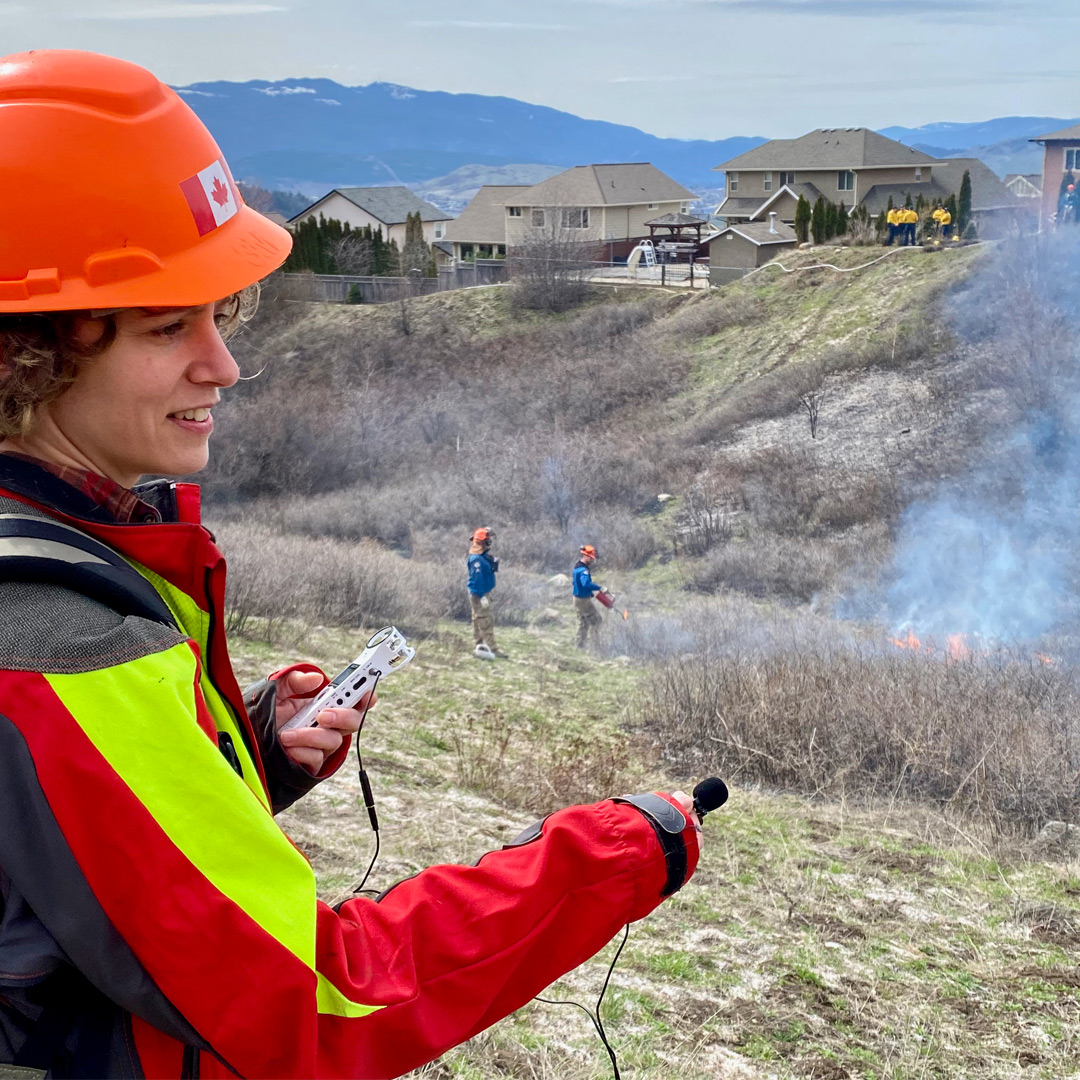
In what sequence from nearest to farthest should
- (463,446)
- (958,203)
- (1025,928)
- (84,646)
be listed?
(84,646) < (1025,928) < (463,446) < (958,203)

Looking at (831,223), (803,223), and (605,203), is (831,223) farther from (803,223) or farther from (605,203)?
(605,203)

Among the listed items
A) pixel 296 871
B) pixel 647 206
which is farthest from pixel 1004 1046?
pixel 647 206

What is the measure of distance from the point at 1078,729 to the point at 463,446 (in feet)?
77.3

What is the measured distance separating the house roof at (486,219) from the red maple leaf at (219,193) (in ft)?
189

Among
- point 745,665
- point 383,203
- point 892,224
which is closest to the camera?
point 745,665

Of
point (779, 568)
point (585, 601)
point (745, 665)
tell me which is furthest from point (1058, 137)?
point (745, 665)

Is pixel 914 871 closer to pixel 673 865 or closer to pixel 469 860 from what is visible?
pixel 469 860

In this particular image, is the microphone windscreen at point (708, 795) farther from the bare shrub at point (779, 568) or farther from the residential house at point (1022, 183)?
the residential house at point (1022, 183)

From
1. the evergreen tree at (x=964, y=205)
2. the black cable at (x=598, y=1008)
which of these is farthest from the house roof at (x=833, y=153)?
the black cable at (x=598, y=1008)

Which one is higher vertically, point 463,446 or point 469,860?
point 469,860

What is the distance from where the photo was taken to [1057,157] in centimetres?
4488

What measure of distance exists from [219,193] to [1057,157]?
51224 mm

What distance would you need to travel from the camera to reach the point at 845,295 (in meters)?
31.8

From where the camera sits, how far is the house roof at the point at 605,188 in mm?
53594
